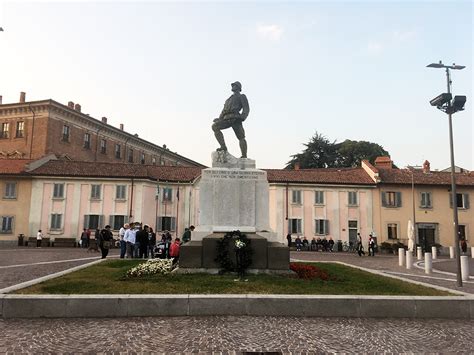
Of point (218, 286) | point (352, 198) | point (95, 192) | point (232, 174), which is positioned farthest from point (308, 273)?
point (95, 192)

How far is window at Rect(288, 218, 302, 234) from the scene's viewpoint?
39.1m

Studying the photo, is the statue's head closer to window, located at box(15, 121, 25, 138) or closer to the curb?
the curb

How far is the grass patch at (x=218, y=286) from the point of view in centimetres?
806

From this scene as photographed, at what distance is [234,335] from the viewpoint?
602 centimetres

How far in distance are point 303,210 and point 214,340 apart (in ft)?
113

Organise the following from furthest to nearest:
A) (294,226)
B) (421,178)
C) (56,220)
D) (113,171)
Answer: (421,178) → (113,171) → (294,226) → (56,220)

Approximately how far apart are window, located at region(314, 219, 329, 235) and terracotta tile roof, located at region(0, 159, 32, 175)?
2943 centimetres

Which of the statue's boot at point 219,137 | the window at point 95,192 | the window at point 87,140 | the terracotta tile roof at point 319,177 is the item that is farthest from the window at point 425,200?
the window at point 87,140

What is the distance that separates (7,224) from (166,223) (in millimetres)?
14935

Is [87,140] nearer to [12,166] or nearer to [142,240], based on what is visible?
[12,166]

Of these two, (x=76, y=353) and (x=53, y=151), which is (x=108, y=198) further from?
(x=76, y=353)

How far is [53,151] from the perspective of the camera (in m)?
47.3

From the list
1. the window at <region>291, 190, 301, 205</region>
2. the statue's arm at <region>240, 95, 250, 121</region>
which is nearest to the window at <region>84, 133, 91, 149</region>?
the window at <region>291, 190, 301, 205</region>

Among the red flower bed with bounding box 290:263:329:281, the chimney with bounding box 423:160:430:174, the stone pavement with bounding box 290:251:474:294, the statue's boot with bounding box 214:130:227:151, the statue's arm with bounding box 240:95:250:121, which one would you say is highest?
the chimney with bounding box 423:160:430:174
